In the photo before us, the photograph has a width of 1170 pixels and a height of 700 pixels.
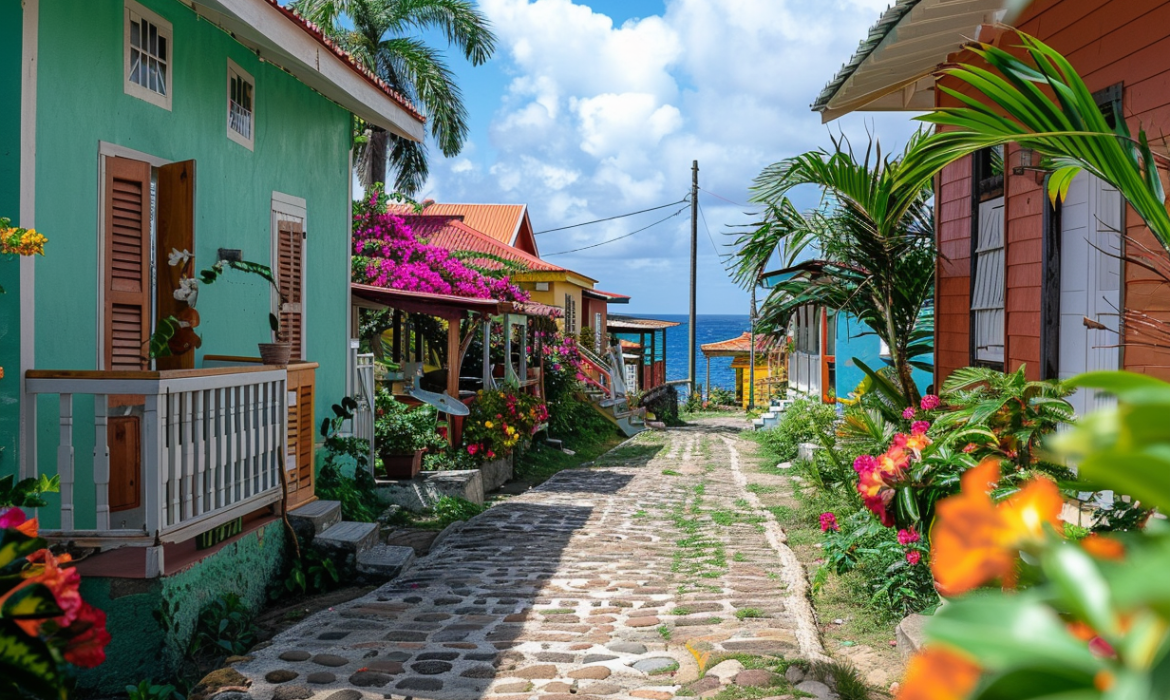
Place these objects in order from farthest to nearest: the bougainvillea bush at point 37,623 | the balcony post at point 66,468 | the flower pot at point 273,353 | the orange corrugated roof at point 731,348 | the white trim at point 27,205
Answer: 1. the orange corrugated roof at point 731,348
2. the flower pot at point 273,353
3. the white trim at point 27,205
4. the balcony post at point 66,468
5. the bougainvillea bush at point 37,623

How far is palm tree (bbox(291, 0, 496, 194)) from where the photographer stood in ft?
69.1

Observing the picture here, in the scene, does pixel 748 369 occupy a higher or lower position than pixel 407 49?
lower

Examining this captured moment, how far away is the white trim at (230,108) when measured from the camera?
7755 millimetres

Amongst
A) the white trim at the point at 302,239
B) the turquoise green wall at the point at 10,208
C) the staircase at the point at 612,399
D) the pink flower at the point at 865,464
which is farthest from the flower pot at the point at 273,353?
the staircase at the point at 612,399

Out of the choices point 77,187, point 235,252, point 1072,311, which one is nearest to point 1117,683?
point 77,187

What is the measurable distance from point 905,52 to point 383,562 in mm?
5836

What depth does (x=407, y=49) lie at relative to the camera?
21.7m

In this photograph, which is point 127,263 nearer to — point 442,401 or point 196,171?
point 196,171

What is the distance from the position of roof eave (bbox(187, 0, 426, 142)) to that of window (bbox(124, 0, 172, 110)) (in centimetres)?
35

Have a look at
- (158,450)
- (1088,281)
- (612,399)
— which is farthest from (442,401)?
(612,399)

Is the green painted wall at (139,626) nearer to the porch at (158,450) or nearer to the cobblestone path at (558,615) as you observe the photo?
the porch at (158,450)

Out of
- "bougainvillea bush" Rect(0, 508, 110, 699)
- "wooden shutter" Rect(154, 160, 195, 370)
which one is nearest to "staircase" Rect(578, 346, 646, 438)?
"wooden shutter" Rect(154, 160, 195, 370)

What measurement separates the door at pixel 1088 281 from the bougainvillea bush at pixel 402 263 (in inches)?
444

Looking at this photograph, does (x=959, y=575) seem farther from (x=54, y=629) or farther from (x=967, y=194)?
(x=967, y=194)
